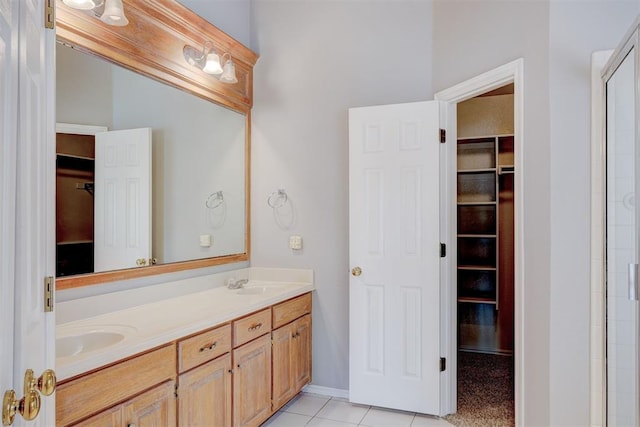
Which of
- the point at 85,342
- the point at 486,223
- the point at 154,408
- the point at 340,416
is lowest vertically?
the point at 340,416

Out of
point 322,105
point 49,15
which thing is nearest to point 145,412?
point 49,15

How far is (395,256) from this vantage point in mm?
2902

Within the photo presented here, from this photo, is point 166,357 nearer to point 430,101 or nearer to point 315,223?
point 315,223

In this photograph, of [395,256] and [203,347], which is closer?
[203,347]

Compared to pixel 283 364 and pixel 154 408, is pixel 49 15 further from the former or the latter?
pixel 283 364

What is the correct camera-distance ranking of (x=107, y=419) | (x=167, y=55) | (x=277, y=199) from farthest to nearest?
(x=277, y=199)
(x=167, y=55)
(x=107, y=419)

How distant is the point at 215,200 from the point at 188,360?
4.47 feet

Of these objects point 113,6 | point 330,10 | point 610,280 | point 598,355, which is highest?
point 330,10

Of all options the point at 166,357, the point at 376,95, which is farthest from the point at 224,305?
the point at 376,95

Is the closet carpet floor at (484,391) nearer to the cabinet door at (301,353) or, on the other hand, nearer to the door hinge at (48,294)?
the cabinet door at (301,353)

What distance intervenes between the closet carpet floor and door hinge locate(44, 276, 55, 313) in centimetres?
256

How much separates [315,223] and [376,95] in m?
1.07

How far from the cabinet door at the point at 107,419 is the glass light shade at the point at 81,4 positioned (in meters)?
1.72

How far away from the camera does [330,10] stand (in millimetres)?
3248
